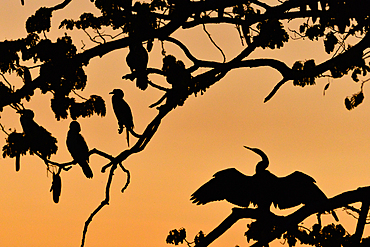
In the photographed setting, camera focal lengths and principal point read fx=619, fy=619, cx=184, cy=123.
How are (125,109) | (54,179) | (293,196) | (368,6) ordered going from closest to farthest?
(368,6)
(54,179)
(293,196)
(125,109)

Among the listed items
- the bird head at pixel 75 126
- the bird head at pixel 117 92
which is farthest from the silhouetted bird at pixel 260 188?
the bird head at pixel 117 92

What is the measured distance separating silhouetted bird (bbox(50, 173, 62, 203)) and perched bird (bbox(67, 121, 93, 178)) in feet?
3.23

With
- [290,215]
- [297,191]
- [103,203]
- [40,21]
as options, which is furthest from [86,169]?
[290,215]

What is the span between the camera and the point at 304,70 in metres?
A: 6.79

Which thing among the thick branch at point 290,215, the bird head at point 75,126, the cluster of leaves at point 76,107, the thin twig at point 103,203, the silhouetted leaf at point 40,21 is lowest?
the thick branch at point 290,215

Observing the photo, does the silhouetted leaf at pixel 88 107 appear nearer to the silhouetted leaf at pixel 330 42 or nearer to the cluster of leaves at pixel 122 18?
the cluster of leaves at pixel 122 18

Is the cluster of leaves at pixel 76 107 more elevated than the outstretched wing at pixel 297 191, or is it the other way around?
the cluster of leaves at pixel 76 107

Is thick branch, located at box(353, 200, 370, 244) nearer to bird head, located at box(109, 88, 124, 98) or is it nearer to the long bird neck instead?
the long bird neck

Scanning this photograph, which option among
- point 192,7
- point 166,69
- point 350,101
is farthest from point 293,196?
point 192,7

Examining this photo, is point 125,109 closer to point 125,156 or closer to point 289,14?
point 125,156

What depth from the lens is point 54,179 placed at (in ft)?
23.3

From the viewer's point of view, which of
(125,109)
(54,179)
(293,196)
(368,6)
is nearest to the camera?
(368,6)

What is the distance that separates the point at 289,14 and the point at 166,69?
1.56 m

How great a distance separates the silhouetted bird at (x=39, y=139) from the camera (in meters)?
7.34
